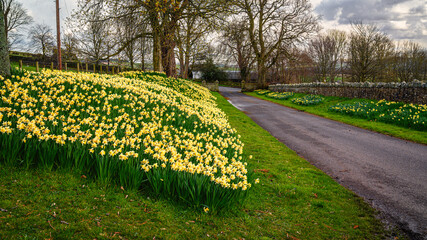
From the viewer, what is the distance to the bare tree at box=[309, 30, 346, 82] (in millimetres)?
56625

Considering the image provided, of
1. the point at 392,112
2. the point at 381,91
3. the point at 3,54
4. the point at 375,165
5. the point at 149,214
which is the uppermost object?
the point at 3,54

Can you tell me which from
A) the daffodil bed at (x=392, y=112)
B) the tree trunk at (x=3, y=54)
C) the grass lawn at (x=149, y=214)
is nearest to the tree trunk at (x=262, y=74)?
the daffodil bed at (x=392, y=112)

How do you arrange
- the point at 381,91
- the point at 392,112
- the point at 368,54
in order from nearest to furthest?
1. the point at 392,112
2. the point at 381,91
3. the point at 368,54

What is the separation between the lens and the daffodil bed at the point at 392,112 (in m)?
11.0

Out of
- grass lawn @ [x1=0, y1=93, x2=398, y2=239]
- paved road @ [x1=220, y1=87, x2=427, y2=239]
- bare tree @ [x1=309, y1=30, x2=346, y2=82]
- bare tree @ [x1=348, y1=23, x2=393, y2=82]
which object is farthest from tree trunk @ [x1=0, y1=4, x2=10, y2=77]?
bare tree @ [x1=309, y1=30, x2=346, y2=82]

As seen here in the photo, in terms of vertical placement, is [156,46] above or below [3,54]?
above

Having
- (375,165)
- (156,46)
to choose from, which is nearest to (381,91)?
(375,165)

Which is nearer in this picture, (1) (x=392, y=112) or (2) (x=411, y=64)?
(1) (x=392, y=112)

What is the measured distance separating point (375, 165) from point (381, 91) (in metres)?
12.4

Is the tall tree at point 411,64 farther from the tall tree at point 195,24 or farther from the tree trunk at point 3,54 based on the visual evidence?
the tree trunk at point 3,54

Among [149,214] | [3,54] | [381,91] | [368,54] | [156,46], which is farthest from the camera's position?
[368,54]

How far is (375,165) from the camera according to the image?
6.39m

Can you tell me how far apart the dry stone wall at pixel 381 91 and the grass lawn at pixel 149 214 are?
41.8 feet

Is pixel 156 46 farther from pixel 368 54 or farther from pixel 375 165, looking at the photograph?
pixel 368 54
